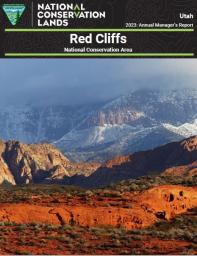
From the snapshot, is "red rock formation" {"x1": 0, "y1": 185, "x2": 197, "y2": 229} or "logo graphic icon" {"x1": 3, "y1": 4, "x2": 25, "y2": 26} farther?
"red rock formation" {"x1": 0, "y1": 185, "x2": 197, "y2": 229}

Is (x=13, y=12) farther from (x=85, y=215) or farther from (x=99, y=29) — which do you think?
(x=85, y=215)

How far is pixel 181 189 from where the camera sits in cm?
5200

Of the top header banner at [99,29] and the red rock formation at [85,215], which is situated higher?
the top header banner at [99,29]

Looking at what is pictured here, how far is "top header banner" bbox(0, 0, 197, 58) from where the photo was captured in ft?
93.6

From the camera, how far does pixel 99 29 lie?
2839cm

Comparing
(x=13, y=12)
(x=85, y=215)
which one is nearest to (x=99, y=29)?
(x=13, y=12)

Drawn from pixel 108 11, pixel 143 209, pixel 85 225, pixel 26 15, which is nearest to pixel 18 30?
pixel 26 15

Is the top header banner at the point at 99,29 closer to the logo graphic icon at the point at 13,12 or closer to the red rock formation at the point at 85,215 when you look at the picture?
the logo graphic icon at the point at 13,12

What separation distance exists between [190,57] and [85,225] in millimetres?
17255

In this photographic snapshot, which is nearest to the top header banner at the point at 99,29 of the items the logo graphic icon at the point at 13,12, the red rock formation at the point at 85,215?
the logo graphic icon at the point at 13,12

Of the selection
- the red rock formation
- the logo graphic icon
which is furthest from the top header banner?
the red rock formation

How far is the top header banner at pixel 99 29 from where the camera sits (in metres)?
28.5

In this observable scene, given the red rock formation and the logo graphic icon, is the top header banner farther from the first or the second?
the red rock formation

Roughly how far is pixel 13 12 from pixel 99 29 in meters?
3.88
